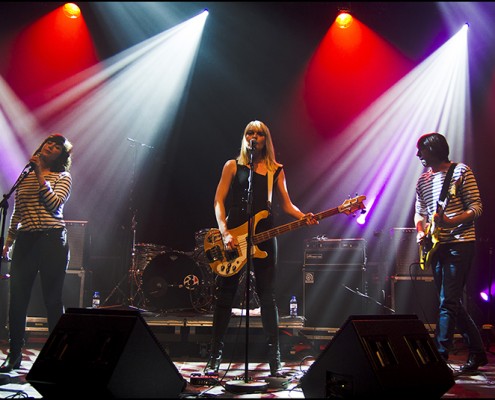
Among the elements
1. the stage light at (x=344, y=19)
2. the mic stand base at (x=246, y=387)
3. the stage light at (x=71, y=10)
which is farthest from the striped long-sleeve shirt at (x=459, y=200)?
the stage light at (x=71, y=10)

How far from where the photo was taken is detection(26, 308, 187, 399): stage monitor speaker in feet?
8.60

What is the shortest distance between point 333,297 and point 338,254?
1.82 ft

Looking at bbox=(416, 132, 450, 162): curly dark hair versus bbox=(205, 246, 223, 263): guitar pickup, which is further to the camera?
bbox=(416, 132, 450, 162): curly dark hair

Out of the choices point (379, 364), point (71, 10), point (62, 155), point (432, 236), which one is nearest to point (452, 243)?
point (432, 236)

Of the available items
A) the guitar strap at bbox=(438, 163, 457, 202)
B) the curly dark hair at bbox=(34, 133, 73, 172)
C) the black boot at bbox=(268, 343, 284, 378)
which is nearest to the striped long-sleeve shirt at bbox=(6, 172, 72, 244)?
the curly dark hair at bbox=(34, 133, 73, 172)

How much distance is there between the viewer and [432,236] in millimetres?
4504

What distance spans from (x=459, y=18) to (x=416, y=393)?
654cm

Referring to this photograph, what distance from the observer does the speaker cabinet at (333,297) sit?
20.4 feet

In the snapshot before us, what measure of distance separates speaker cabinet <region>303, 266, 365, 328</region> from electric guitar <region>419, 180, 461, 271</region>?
174cm

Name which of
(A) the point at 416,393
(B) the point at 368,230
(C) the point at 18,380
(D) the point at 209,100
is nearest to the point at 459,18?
(B) the point at 368,230

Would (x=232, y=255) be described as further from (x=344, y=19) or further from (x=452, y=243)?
(x=344, y=19)

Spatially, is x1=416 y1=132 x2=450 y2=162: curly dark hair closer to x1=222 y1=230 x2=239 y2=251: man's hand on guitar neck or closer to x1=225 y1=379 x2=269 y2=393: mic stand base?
x1=222 y1=230 x2=239 y2=251: man's hand on guitar neck

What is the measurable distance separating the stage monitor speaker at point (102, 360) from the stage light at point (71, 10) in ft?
19.9

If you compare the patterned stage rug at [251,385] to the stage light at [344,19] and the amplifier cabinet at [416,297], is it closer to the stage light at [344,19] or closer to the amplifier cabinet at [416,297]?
the amplifier cabinet at [416,297]
